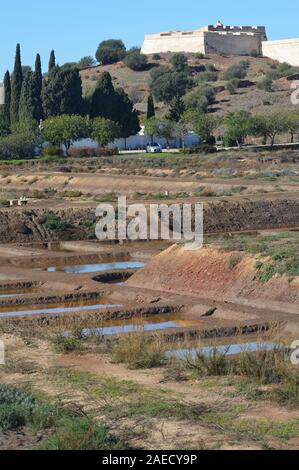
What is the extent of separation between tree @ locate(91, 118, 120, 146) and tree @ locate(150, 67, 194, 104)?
132 ft

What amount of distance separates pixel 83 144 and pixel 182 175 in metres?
30.9

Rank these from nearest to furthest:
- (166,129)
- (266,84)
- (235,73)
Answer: (166,129), (266,84), (235,73)

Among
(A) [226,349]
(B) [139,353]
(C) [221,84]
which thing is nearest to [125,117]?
(C) [221,84]

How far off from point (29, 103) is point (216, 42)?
76895 millimetres

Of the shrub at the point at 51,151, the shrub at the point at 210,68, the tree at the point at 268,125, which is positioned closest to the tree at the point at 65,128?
the shrub at the point at 51,151

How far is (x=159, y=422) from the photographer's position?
576 inches

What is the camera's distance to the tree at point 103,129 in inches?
3679

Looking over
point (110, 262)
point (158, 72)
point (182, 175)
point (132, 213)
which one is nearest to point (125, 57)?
point (158, 72)

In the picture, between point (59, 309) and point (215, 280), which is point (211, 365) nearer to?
point (59, 309)

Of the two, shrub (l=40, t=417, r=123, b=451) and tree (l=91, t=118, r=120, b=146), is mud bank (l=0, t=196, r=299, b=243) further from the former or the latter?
tree (l=91, t=118, r=120, b=146)

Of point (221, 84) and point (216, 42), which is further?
point (216, 42)

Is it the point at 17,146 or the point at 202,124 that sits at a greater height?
the point at 202,124

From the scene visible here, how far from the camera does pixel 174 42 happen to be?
172 meters

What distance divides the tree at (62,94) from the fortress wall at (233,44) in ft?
229
